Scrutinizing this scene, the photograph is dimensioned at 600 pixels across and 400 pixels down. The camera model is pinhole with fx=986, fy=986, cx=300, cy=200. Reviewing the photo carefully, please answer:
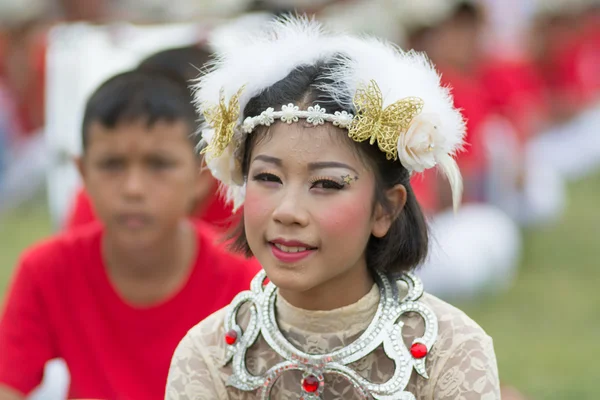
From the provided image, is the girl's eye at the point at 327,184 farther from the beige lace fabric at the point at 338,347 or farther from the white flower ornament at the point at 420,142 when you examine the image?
the beige lace fabric at the point at 338,347

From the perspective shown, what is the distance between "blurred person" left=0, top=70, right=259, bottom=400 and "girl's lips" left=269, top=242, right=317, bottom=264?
96cm

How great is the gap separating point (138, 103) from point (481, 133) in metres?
4.73

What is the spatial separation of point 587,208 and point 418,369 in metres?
7.51

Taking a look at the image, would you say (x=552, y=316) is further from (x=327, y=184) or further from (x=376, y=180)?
(x=327, y=184)

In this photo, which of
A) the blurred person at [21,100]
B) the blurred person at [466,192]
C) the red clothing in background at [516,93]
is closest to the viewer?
the blurred person at [466,192]

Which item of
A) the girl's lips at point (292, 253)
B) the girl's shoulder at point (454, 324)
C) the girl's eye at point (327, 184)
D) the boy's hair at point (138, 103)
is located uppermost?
the boy's hair at point (138, 103)

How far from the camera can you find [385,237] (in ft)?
8.35

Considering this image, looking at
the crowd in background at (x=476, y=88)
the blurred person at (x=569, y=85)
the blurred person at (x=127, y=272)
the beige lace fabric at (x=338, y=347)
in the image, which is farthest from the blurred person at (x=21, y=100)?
the beige lace fabric at (x=338, y=347)

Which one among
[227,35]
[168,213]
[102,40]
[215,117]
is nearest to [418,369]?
[215,117]

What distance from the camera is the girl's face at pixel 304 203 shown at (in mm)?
2295

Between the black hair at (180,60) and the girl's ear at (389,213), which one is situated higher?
the black hair at (180,60)

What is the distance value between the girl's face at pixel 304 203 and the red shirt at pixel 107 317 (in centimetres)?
94

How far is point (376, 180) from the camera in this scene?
2408mm

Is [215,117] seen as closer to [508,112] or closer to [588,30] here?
[508,112]
